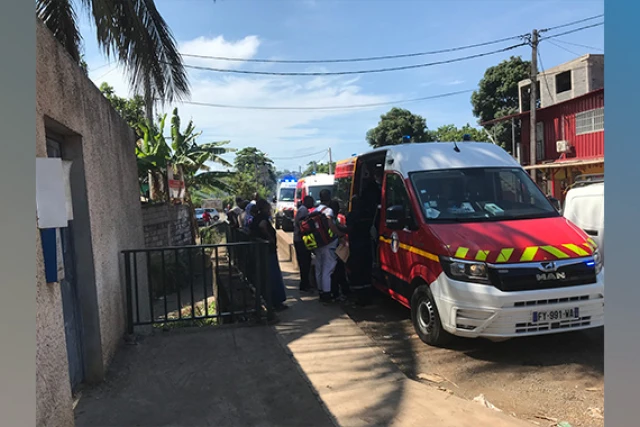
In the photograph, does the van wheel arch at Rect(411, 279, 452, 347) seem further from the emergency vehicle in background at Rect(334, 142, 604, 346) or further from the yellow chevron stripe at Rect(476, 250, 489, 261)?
the yellow chevron stripe at Rect(476, 250, 489, 261)

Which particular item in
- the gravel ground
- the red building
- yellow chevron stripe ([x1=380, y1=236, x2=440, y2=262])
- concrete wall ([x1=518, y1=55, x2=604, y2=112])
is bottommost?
the gravel ground

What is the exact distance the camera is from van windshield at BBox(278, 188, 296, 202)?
24.1m

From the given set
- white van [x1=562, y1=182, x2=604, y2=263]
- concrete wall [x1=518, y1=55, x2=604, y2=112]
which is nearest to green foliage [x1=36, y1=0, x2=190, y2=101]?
white van [x1=562, y1=182, x2=604, y2=263]

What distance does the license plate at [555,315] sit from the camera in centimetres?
445

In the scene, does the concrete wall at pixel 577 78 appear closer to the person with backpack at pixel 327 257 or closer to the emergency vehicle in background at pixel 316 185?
the emergency vehicle in background at pixel 316 185

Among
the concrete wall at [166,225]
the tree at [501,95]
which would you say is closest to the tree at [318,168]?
the tree at [501,95]

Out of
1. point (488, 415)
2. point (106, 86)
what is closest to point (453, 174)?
point (488, 415)

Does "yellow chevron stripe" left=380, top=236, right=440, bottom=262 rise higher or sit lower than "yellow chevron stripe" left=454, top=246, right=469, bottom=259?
lower

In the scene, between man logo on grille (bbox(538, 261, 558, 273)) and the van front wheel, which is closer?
man logo on grille (bbox(538, 261, 558, 273))

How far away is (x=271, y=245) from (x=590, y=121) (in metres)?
19.9

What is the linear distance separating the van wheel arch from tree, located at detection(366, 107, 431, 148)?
33.2 m

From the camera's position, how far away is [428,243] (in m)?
5.03

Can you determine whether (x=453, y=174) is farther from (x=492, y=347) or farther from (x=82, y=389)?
(x=82, y=389)

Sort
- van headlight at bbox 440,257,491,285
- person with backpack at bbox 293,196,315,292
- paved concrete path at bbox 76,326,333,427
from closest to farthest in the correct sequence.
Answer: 1. paved concrete path at bbox 76,326,333,427
2. van headlight at bbox 440,257,491,285
3. person with backpack at bbox 293,196,315,292
